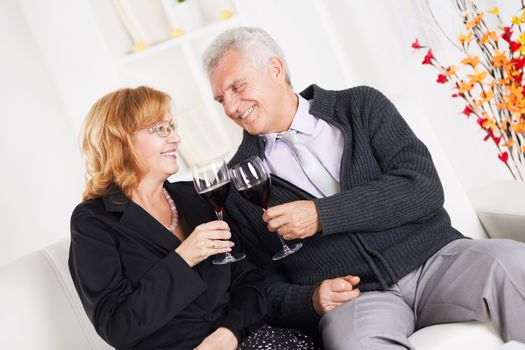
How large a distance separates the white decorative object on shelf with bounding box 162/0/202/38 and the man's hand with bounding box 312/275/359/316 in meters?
1.69

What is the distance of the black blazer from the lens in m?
1.77

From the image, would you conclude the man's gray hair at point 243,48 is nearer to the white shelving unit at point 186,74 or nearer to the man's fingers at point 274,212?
the man's fingers at point 274,212

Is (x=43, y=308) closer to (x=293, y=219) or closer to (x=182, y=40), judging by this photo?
(x=293, y=219)

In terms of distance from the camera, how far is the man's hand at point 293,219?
1.84 meters

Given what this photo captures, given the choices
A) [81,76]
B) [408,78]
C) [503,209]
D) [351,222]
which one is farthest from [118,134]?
[408,78]

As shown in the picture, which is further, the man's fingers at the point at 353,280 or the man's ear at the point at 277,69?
the man's ear at the point at 277,69

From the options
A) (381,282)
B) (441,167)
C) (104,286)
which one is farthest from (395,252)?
(104,286)

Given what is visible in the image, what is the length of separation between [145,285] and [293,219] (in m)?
0.44

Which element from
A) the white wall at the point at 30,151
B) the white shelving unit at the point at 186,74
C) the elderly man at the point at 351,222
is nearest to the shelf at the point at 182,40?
the white shelving unit at the point at 186,74

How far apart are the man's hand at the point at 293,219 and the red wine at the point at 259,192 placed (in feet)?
0.12

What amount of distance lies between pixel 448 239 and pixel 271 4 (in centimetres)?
182

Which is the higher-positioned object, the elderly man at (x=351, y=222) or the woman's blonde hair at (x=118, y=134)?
the woman's blonde hair at (x=118, y=134)

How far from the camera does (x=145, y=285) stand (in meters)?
1.79

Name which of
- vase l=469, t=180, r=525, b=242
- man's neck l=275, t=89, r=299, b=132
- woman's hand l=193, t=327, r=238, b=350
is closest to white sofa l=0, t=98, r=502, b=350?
woman's hand l=193, t=327, r=238, b=350
